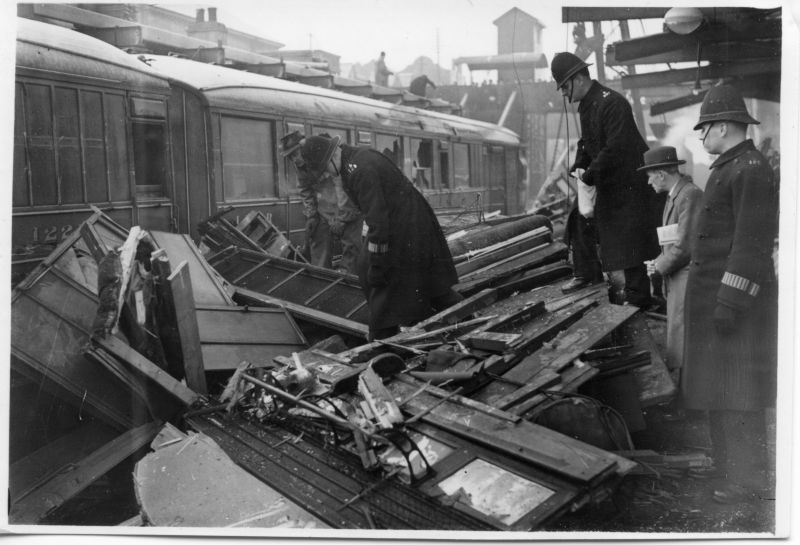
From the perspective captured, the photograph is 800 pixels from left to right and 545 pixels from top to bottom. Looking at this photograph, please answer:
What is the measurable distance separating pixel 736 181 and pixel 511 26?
1.66 meters

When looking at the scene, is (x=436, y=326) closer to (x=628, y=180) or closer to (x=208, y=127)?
(x=628, y=180)

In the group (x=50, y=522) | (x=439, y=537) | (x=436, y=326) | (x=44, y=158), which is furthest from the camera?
(x=44, y=158)

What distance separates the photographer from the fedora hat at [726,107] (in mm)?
2998

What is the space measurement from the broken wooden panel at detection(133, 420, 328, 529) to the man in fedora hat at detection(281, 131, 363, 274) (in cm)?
385

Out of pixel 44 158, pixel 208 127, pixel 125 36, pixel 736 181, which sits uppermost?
pixel 125 36

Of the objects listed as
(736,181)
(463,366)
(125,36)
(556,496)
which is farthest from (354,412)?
(125,36)

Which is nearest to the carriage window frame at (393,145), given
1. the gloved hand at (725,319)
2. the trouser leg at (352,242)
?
the trouser leg at (352,242)

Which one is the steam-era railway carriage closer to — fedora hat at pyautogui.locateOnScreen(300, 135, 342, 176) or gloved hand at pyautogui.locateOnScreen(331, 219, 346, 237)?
gloved hand at pyautogui.locateOnScreen(331, 219, 346, 237)

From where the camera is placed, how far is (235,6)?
3.61 meters

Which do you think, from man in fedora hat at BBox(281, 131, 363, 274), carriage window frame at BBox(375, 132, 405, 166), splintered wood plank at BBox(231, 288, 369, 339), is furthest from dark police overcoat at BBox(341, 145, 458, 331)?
carriage window frame at BBox(375, 132, 405, 166)

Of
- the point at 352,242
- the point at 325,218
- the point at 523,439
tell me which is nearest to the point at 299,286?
the point at 352,242

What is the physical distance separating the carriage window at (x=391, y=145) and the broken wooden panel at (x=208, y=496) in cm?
712

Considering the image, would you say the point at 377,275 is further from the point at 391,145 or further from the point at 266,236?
the point at 391,145

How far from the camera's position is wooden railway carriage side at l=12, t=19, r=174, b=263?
182 inches
